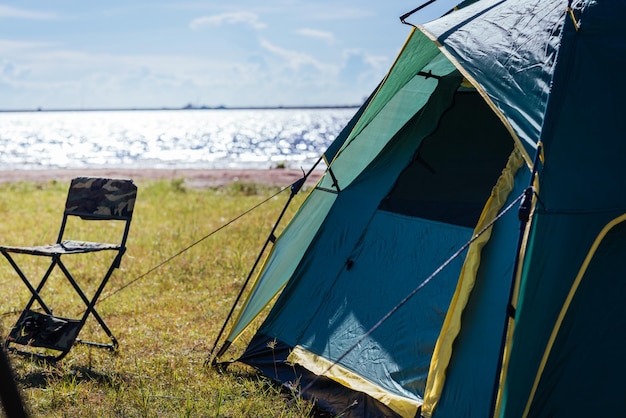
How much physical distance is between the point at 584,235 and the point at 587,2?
109 cm

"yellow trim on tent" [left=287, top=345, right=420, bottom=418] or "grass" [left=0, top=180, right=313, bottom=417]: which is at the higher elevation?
"yellow trim on tent" [left=287, top=345, right=420, bottom=418]

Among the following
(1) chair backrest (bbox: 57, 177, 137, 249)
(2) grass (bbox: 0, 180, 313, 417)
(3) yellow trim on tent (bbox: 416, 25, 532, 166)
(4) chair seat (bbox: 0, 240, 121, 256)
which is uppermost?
(3) yellow trim on tent (bbox: 416, 25, 532, 166)

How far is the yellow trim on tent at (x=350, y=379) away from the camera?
385cm

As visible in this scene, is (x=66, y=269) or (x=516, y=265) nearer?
(x=516, y=265)

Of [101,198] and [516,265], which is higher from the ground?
[516,265]

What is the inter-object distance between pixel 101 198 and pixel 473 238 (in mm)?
2899

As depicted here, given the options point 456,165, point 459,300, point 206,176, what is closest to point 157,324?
point 456,165

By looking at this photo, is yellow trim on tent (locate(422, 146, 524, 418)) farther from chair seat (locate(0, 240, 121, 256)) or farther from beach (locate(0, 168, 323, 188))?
beach (locate(0, 168, 323, 188))

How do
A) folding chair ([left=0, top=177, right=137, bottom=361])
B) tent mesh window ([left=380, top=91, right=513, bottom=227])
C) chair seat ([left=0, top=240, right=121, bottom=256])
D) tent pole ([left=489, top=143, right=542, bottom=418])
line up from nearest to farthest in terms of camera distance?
tent pole ([left=489, top=143, right=542, bottom=418])
tent mesh window ([left=380, top=91, right=513, bottom=227])
chair seat ([left=0, top=240, right=121, bottom=256])
folding chair ([left=0, top=177, right=137, bottom=361])

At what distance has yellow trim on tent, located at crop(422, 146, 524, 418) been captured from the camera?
369 cm

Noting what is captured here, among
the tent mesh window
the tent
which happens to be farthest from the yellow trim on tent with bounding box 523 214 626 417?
the tent mesh window

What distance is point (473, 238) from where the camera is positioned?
3.41 metres

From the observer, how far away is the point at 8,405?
1645 millimetres

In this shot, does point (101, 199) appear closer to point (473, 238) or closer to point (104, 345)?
point (104, 345)
